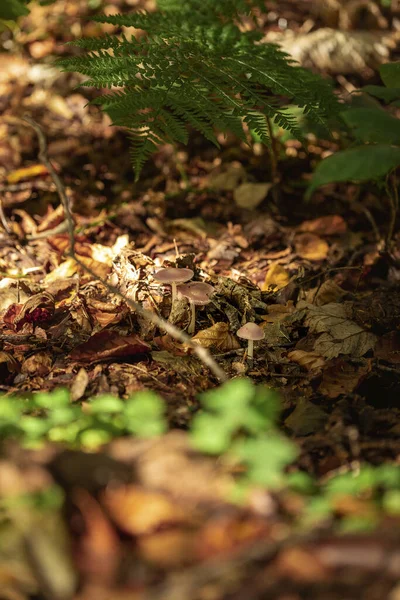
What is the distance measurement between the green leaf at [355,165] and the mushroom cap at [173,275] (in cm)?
90

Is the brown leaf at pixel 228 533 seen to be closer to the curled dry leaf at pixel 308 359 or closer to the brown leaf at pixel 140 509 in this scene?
the brown leaf at pixel 140 509

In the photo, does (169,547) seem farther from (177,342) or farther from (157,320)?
(177,342)

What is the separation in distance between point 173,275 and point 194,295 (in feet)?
0.48

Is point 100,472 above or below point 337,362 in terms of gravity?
above

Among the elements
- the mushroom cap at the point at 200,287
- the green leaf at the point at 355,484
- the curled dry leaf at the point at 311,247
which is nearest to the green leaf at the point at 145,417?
the green leaf at the point at 355,484

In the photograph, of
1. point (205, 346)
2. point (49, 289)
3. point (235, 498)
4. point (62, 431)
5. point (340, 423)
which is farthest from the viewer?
point (49, 289)

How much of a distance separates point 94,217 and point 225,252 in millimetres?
1118

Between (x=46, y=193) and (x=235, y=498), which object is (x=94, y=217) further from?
(x=235, y=498)

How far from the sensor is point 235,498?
1.35 meters

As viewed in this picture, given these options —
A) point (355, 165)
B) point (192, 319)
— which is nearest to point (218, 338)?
point (192, 319)

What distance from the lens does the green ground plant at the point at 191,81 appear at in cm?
317

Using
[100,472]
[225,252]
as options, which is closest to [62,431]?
[100,472]

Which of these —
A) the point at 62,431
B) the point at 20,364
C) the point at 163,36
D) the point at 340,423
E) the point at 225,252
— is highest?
the point at 163,36

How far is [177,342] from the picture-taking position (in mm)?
2762
